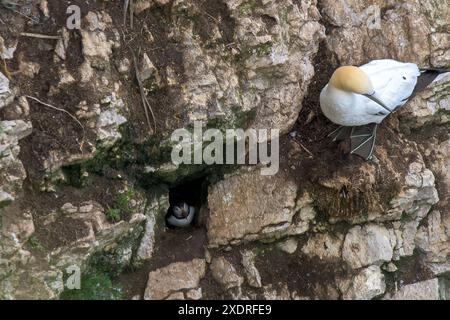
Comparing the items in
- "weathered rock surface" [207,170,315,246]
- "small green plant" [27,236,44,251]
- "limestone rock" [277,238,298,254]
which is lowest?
A: "small green plant" [27,236,44,251]

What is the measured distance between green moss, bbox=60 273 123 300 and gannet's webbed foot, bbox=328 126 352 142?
240cm

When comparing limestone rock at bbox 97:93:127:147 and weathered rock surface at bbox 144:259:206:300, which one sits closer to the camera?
limestone rock at bbox 97:93:127:147

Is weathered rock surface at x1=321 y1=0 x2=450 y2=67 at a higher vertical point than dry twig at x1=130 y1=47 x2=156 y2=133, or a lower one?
higher

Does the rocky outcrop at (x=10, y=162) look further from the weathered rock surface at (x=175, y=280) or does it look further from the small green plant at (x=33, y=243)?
the weathered rock surface at (x=175, y=280)

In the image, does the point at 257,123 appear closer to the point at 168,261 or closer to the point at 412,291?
the point at 168,261

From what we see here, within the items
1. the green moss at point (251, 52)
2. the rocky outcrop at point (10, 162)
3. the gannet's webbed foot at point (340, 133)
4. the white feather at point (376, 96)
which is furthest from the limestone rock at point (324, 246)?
the rocky outcrop at point (10, 162)

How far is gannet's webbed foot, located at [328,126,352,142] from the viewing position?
5633 mm

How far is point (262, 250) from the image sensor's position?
5387 millimetres

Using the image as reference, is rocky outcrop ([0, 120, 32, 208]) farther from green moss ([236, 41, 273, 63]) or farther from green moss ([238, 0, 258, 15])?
green moss ([238, 0, 258, 15])

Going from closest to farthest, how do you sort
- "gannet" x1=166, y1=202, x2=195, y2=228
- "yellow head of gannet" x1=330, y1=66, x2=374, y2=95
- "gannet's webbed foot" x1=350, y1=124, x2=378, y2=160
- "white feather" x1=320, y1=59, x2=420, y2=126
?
1. "yellow head of gannet" x1=330, y1=66, x2=374, y2=95
2. "white feather" x1=320, y1=59, x2=420, y2=126
3. "gannet's webbed foot" x1=350, y1=124, x2=378, y2=160
4. "gannet" x1=166, y1=202, x2=195, y2=228

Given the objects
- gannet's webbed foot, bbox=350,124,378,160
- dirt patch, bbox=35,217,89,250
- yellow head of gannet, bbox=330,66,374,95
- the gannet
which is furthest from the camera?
the gannet

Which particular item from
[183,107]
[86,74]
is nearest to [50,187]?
[86,74]

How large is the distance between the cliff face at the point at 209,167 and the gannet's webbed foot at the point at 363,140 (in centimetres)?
9

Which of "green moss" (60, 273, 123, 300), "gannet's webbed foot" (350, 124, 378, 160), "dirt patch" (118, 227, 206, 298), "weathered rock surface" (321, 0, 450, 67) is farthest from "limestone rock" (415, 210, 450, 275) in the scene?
"green moss" (60, 273, 123, 300)
